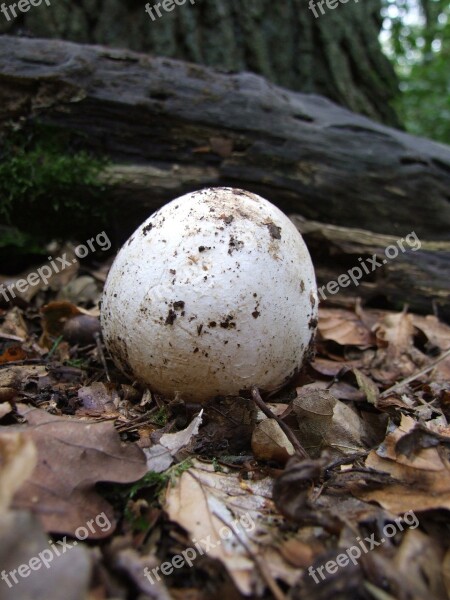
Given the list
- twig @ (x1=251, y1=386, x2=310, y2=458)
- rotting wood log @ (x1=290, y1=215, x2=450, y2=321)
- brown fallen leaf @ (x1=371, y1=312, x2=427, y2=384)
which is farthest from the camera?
rotting wood log @ (x1=290, y1=215, x2=450, y2=321)

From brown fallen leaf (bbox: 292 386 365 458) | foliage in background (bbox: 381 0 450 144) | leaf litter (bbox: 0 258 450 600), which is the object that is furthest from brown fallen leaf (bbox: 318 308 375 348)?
foliage in background (bbox: 381 0 450 144)

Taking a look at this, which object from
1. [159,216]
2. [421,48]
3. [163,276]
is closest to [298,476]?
[163,276]

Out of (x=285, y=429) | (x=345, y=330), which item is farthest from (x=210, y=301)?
(x=345, y=330)

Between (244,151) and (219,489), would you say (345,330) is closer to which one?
(244,151)

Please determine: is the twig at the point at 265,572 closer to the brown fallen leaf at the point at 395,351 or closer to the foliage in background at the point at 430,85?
the brown fallen leaf at the point at 395,351

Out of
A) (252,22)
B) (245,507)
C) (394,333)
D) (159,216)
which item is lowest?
(394,333)

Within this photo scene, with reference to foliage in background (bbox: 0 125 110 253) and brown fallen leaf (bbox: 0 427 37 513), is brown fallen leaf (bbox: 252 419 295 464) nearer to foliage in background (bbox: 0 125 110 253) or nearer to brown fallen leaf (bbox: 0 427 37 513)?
brown fallen leaf (bbox: 0 427 37 513)

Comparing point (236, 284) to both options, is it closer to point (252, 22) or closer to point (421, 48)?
point (252, 22)
